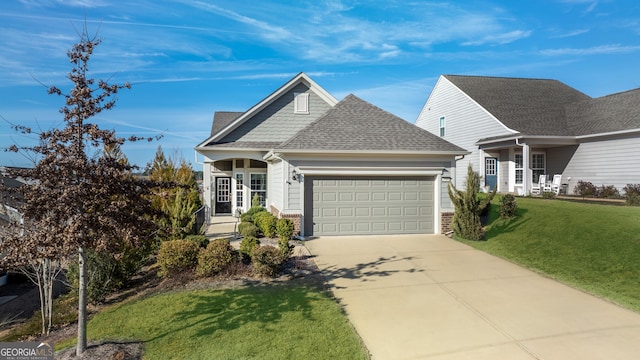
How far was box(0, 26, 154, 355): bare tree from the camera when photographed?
4117mm

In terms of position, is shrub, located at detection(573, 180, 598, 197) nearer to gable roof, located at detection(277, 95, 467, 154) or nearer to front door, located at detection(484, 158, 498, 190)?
front door, located at detection(484, 158, 498, 190)

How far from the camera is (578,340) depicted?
4.64 meters

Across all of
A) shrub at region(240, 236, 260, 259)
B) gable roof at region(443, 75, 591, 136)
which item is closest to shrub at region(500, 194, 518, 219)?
gable roof at region(443, 75, 591, 136)

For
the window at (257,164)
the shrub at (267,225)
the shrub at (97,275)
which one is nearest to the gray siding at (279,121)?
the window at (257,164)

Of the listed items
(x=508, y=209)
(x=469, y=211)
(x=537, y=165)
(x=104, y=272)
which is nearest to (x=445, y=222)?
(x=469, y=211)

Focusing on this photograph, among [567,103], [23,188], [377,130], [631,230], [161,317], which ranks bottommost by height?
[161,317]

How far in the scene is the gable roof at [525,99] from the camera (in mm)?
19422

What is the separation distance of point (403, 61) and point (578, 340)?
15.4 m

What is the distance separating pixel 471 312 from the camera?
18.4ft

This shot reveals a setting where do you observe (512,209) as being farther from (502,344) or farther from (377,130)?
(502,344)

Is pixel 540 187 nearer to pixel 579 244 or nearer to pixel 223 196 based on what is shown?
pixel 579 244

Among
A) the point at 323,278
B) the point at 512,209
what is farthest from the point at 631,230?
the point at 323,278

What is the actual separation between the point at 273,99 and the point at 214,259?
1107cm

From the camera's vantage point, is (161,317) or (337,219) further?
(337,219)
